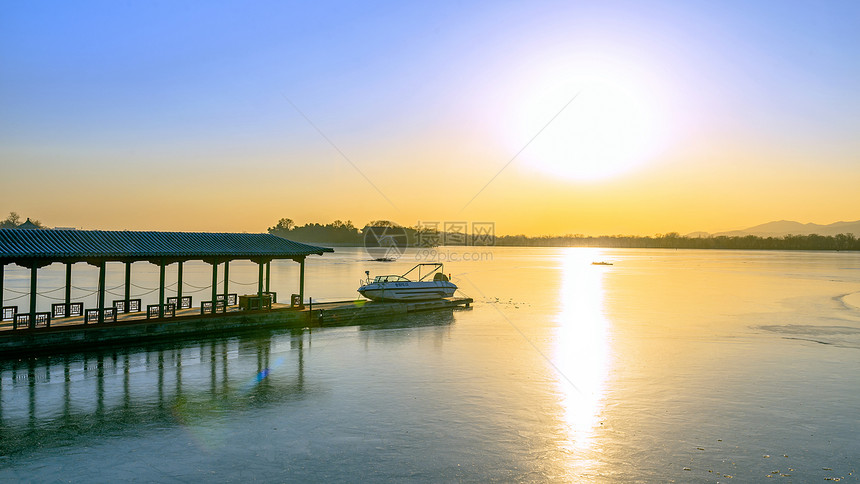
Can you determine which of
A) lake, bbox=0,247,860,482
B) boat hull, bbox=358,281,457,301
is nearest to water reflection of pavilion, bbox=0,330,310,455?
→ lake, bbox=0,247,860,482

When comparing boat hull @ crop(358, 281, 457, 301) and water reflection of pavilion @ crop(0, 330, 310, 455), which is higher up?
boat hull @ crop(358, 281, 457, 301)

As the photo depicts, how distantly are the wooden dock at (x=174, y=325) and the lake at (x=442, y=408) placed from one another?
3.35ft

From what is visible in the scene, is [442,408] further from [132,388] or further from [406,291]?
[406,291]

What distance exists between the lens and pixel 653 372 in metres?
22.4

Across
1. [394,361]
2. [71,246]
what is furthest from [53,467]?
[71,246]

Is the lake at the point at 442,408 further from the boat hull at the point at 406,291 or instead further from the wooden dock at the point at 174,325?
the boat hull at the point at 406,291

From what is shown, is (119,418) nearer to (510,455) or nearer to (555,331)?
(510,455)

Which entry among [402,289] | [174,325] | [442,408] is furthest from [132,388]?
[402,289]

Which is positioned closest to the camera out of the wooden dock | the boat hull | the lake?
the lake

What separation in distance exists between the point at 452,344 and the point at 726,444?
16164mm

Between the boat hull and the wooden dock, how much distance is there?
1.93m

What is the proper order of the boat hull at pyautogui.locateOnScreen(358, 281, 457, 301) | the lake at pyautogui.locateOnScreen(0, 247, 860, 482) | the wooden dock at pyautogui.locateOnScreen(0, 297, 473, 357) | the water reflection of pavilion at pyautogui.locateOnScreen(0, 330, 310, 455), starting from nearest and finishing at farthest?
the lake at pyautogui.locateOnScreen(0, 247, 860, 482) < the water reflection of pavilion at pyautogui.locateOnScreen(0, 330, 310, 455) < the wooden dock at pyautogui.locateOnScreen(0, 297, 473, 357) < the boat hull at pyautogui.locateOnScreen(358, 281, 457, 301)

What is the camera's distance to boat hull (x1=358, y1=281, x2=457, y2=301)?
41.7 meters

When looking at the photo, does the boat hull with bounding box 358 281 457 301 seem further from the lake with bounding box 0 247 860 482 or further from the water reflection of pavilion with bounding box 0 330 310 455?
the water reflection of pavilion with bounding box 0 330 310 455
